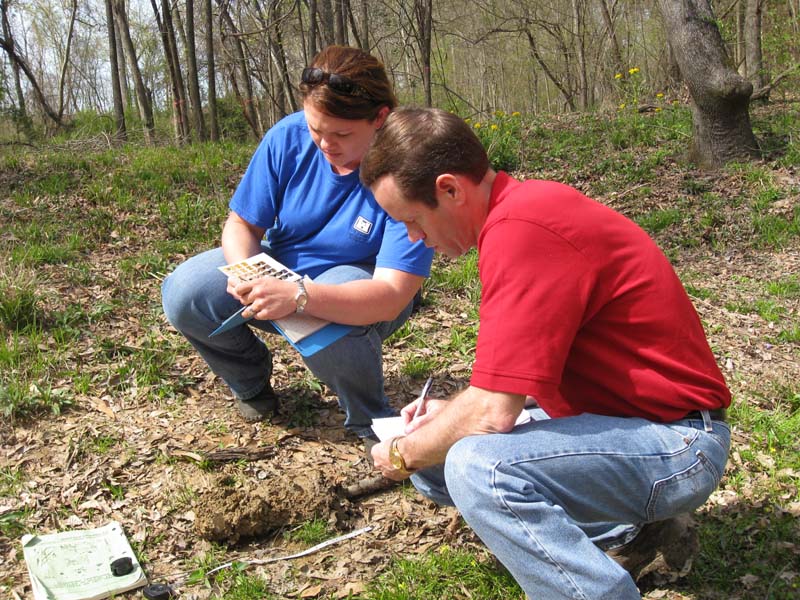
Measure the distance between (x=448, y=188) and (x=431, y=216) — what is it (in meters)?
0.10

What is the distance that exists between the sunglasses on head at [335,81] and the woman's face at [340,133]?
102 millimetres

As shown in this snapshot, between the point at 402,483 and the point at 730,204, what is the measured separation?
14.7ft

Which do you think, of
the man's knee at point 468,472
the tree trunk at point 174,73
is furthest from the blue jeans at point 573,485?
the tree trunk at point 174,73

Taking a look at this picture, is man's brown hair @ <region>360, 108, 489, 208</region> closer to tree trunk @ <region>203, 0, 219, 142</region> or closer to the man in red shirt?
the man in red shirt

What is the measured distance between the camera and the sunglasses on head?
9.10ft

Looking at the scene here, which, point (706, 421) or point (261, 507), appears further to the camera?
point (261, 507)

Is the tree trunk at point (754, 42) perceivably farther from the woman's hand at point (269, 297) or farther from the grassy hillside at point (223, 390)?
the woman's hand at point (269, 297)

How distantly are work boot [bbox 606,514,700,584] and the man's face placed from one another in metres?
1.00

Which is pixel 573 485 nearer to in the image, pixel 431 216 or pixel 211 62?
pixel 431 216

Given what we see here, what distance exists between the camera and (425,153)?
75.1 inches

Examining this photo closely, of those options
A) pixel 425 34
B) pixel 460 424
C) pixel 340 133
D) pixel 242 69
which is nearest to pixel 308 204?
pixel 340 133

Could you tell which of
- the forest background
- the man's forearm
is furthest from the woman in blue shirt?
the man's forearm

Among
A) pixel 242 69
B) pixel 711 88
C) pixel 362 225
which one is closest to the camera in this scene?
pixel 362 225

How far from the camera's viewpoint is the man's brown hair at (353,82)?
2.80m
